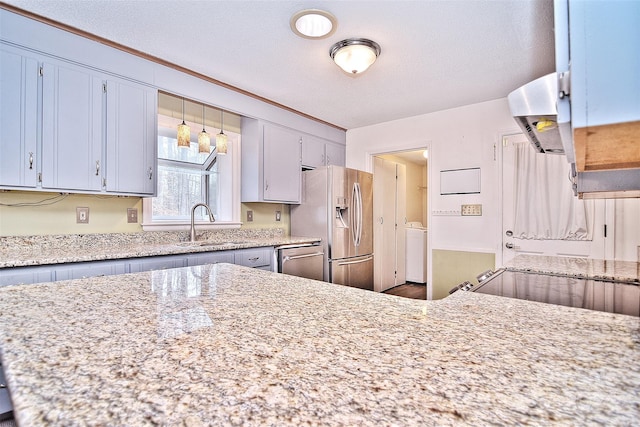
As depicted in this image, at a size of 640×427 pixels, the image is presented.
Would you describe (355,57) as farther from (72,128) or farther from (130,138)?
(72,128)

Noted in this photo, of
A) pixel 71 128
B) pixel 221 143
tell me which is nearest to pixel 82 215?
pixel 71 128

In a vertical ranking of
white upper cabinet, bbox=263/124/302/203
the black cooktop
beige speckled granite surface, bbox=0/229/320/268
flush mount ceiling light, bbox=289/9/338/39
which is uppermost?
flush mount ceiling light, bbox=289/9/338/39

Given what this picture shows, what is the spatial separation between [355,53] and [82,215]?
2.33 metres

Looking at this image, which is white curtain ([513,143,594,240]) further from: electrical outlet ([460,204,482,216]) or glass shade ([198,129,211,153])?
glass shade ([198,129,211,153])

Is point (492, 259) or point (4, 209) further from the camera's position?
point (492, 259)

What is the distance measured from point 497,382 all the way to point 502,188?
3.27m

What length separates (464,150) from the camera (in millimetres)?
3480

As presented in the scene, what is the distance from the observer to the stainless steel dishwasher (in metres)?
3.03

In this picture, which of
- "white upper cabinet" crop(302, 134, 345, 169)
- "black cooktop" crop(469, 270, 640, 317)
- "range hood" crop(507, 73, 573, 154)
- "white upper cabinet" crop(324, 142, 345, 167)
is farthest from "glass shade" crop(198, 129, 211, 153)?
"range hood" crop(507, 73, 573, 154)

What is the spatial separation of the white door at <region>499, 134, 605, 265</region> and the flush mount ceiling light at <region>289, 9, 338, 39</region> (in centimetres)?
223

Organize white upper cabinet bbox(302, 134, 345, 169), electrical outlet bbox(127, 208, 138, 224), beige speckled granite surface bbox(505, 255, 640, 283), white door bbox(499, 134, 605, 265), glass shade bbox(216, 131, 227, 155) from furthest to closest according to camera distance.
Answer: white upper cabinet bbox(302, 134, 345, 169) → glass shade bbox(216, 131, 227, 155) → white door bbox(499, 134, 605, 265) → electrical outlet bbox(127, 208, 138, 224) → beige speckled granite surface bbox(505, 255, 640, 283)

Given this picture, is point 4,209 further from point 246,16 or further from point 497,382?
point 497,382

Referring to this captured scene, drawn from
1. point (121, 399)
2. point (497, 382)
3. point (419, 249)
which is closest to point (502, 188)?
point (419, 249)

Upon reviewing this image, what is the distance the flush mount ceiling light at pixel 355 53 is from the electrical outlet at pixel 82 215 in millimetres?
2186
